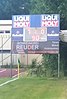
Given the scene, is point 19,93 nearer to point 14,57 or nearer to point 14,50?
point 14,50

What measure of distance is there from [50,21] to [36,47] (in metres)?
1.88

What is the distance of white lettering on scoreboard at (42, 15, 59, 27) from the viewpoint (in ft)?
85.2

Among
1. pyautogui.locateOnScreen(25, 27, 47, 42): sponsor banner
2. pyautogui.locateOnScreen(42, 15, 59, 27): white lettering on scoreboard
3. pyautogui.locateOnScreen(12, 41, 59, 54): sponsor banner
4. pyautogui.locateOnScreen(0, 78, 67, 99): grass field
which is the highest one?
pyautogui.locateOnScreen(42, 15, 59, 27): white lettering on scoreboard

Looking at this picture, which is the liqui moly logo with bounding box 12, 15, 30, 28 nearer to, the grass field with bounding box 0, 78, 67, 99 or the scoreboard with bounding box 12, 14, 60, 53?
the scoreboard with bounding box 12, 14, 60, 53

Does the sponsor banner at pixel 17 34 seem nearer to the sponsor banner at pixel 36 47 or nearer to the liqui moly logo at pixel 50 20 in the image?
the sponsor banner at pixel 36 47

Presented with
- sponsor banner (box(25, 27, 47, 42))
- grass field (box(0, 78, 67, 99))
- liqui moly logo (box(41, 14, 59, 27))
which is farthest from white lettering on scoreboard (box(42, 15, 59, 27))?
grass field (box(0, 78, 67, 99))

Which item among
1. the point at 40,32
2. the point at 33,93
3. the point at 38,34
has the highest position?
the point at 40,32

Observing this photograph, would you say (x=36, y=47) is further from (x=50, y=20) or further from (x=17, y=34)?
(x=50, y=20)

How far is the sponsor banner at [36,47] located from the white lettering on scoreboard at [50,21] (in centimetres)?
114

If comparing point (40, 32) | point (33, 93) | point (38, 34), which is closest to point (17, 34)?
point (38, 34)

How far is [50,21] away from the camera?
26.1 meters

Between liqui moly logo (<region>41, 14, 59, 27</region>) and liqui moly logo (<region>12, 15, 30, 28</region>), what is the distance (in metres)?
1.05

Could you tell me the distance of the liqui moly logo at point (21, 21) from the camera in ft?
86.6

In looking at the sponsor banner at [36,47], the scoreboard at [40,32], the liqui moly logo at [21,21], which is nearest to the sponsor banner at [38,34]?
the scoreboard at [40,32]
